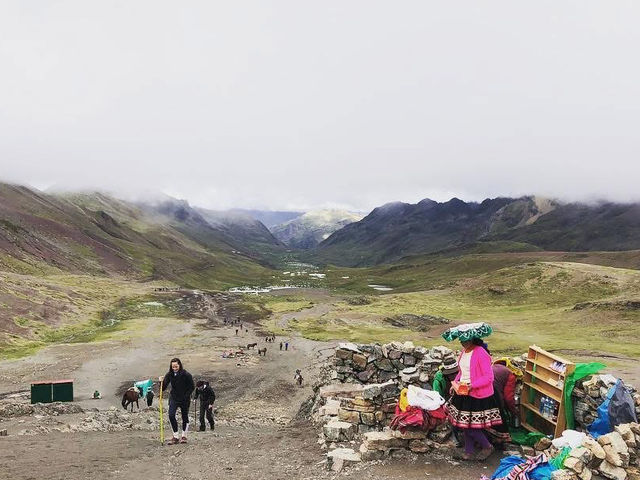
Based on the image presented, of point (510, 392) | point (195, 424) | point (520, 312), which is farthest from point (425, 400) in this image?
point (520, 312)

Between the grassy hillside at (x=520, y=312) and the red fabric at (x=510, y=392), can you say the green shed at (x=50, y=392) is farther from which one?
the grassy hillside at (x=520, y=312)

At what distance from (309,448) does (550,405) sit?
880 cm

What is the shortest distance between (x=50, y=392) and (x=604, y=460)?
42.6 meters

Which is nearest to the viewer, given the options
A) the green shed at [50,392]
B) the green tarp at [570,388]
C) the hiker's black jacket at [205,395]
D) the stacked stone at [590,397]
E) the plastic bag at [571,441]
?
the plastic bag at [571,441]

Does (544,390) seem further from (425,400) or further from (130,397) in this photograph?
(130,397)

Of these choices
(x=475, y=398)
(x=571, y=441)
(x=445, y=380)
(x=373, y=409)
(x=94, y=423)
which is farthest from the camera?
(x=94, y=423)

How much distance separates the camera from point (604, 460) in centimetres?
1098

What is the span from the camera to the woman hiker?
14281mm

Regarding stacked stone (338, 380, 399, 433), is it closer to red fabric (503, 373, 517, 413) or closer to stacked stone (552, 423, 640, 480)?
red fabric (503, 373, 517, 413)

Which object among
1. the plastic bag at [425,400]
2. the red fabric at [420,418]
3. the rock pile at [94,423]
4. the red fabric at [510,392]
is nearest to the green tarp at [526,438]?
the red fabric at [510,392]

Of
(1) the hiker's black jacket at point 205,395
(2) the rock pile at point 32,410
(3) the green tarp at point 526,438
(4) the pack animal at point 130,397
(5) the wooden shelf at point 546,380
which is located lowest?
(4) the pack animal at point 130,397

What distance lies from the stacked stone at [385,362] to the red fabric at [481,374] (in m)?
6.30

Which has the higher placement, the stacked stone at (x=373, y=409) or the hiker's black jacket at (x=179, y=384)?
the hiker's black jacket at (x=179, y=384)

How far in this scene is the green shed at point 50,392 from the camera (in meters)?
38.8
